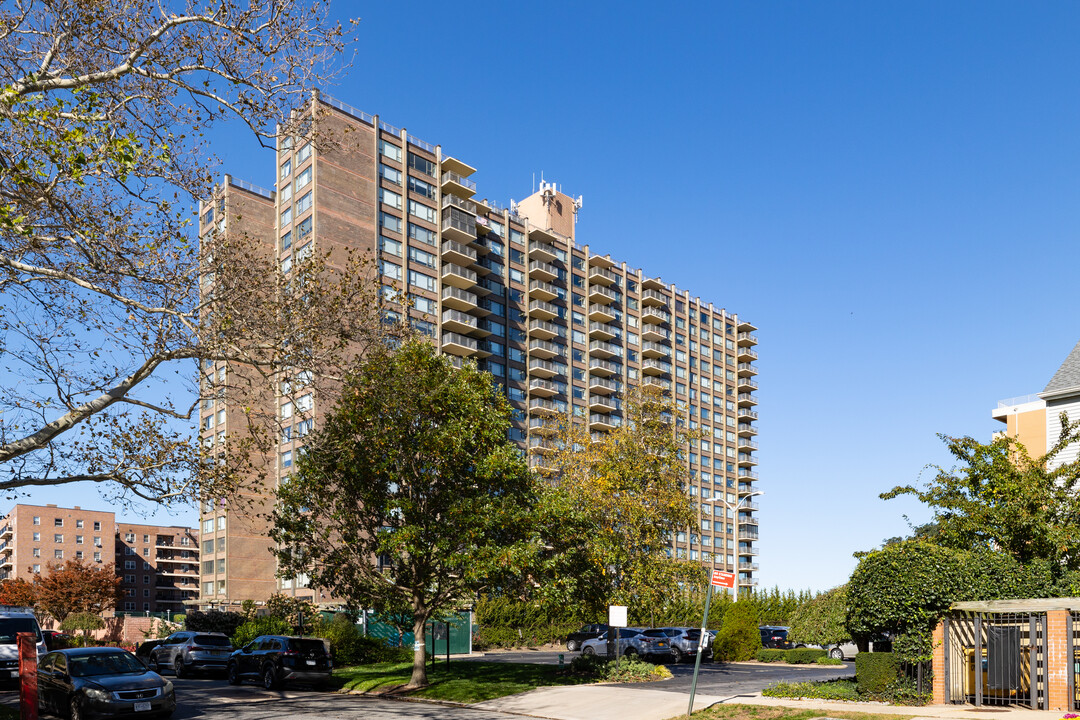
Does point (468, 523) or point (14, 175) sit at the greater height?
point (14, 175)

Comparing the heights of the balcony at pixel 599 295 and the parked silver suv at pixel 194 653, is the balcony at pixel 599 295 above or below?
above

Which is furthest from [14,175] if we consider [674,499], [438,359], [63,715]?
[674,499]

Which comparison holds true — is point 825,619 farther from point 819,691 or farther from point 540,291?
point 540,291

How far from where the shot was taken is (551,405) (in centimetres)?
9906

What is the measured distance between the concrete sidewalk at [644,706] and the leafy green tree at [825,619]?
2649 millimetres

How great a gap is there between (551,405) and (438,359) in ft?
234

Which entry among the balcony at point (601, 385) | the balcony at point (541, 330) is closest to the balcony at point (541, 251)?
the balcony at point (541, 330)

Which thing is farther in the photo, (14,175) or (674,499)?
(674,499)

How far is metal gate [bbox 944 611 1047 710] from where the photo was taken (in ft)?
67.1

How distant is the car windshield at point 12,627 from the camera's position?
28.5 m

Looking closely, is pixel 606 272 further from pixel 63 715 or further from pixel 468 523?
pixel 63 715

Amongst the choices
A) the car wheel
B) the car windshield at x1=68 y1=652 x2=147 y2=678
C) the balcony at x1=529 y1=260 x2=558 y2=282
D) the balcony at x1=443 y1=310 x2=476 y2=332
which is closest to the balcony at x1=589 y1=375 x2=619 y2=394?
the balcony at x1=529 y1=260 x2=558 y2=282

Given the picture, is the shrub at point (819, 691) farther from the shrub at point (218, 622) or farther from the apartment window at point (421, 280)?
the apartment window at point (421, 280)

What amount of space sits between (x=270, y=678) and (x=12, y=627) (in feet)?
28.1
